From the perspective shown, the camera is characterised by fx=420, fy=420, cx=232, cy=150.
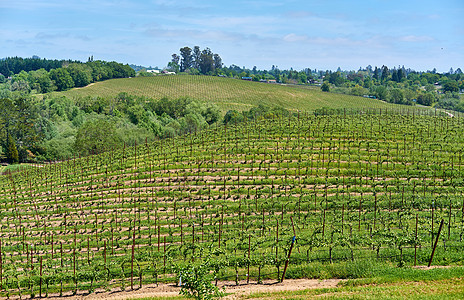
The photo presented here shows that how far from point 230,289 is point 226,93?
434 ft

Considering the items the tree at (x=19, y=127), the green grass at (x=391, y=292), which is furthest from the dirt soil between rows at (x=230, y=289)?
the tree at (x=19, y=127)

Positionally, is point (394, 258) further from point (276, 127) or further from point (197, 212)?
point (276, 127)

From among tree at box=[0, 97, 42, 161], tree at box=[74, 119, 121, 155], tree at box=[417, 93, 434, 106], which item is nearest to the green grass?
tree at box=[74, 119, 121, 155]

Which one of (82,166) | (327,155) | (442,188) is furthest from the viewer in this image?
(82,166)

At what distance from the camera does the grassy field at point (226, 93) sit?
426 ft

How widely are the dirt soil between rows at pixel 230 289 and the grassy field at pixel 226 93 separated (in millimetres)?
102628

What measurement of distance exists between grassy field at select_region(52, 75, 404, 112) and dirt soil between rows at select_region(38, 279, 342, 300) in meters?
103

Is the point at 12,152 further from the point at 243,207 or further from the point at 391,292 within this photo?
the point at 391,292

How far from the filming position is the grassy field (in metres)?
130

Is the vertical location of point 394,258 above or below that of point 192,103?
below

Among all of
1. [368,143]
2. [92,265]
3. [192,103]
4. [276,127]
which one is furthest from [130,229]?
[192,103]

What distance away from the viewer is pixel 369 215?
93.4 ft

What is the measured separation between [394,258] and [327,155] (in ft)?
81.3

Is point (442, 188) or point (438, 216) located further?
point (442, 188)
